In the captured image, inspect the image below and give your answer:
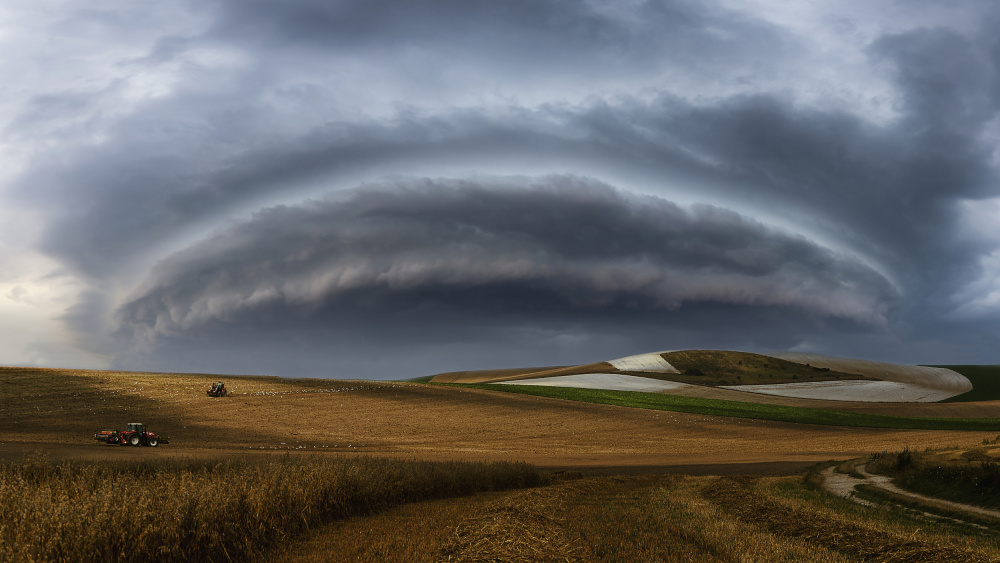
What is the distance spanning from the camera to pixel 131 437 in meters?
38.6

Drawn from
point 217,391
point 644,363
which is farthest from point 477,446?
point 644,363

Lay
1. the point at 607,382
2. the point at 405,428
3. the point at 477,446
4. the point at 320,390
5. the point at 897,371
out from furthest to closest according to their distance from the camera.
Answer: the point at 897,371
the point at 607,382
the point at 320,390
the point at 405,428
the point at 477,446

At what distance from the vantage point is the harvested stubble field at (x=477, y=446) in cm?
1414

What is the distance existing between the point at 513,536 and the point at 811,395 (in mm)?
91434

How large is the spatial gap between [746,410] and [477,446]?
130 feet

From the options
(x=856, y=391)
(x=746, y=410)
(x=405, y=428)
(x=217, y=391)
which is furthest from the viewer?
(x=856, y=391)

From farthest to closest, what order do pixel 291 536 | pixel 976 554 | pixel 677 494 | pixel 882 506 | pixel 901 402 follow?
pixel 901 402 < pixel 677 494 < pixel 882 506 < pixel 291 536 < pixel 976 554

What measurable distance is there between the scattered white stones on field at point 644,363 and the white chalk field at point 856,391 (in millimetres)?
16108

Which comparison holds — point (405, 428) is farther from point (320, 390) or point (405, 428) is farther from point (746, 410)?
point (746, 410)

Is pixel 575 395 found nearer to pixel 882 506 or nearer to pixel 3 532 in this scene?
pixel 882 506

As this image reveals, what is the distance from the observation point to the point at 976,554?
1224 cm

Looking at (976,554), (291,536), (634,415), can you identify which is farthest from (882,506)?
(634,415)

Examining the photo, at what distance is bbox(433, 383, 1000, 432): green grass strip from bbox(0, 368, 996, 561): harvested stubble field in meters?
4.16

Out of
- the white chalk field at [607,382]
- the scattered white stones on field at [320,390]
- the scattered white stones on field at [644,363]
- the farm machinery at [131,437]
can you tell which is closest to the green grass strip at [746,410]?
the white chalk field at [607,382]
